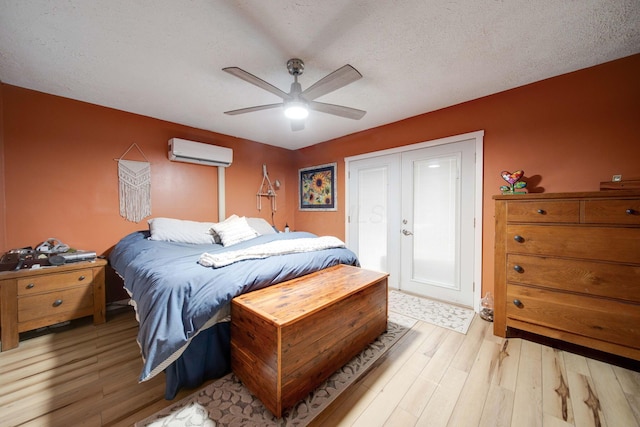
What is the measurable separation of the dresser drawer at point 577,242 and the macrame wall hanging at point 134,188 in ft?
12.9

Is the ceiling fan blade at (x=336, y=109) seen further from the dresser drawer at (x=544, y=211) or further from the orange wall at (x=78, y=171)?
the orange wall at (x=78, y=171)

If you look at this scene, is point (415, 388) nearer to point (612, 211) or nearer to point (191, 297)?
point (191, 297)

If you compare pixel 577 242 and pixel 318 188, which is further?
pixel 318 188

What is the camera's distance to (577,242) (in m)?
1.70

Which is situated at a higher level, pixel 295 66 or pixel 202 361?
pixel 295 66

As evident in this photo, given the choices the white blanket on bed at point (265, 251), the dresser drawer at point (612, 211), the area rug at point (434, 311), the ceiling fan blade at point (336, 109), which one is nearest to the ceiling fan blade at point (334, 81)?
the ceiling fan blade at point (336, 109)

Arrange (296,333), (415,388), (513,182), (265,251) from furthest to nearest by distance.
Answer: (513,182), (265,251), (415,388), (296,333)

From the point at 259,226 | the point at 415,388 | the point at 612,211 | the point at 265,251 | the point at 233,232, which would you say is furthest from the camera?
the point at 259,226

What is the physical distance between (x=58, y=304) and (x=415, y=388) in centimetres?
299

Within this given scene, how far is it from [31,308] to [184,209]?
167cm

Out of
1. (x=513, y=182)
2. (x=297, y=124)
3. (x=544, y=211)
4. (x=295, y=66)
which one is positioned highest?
(x=295, y=66)

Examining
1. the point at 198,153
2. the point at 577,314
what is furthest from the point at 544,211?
the point at 198,153

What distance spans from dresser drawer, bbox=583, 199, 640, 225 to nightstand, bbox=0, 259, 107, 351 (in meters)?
4.11

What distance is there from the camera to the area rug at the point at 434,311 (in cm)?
228
